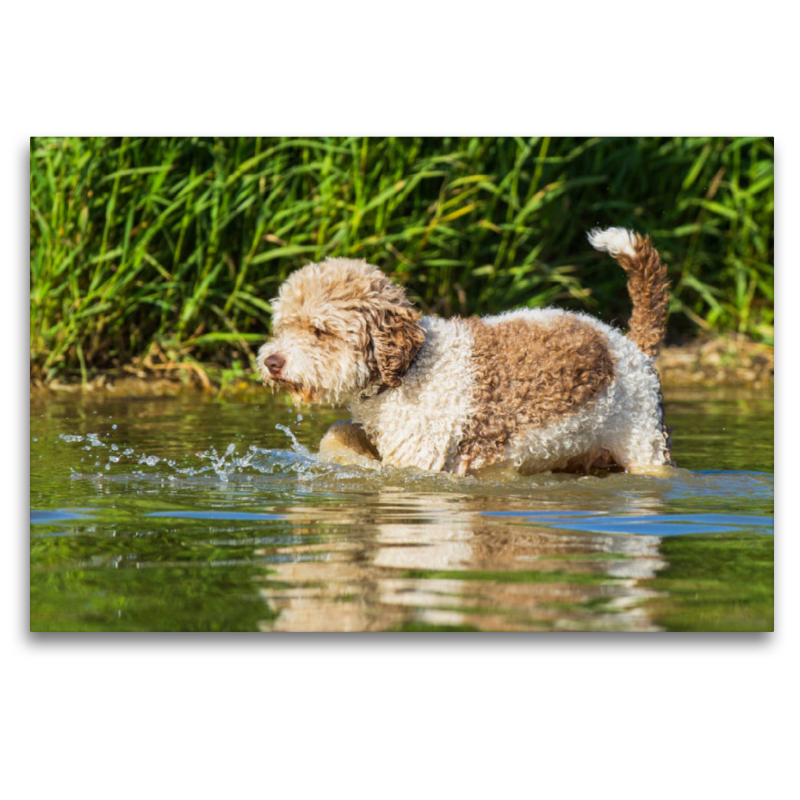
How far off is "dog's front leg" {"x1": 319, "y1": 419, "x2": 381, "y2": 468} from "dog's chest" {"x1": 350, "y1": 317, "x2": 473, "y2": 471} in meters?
0.26

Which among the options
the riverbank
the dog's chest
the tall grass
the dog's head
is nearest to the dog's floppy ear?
the dog's head

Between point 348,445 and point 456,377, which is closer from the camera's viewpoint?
point 456,377

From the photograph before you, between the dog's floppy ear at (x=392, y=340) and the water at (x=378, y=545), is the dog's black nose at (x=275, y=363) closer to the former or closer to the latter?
the dog's floppy ear at (x=392, y=340)

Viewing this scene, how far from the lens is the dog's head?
20.0ft

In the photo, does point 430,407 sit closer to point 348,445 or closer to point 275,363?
point 348,445

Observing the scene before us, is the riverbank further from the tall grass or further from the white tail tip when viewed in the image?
the white tail tip

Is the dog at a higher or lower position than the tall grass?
lower

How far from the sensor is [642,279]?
6.78m

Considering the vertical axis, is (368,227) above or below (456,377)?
above

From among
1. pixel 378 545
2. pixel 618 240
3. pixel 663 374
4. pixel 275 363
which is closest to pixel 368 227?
pixel 663 374

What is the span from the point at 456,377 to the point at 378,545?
3.95ft

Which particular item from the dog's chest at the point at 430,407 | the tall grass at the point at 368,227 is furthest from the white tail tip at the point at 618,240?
the tall grass at the point at 368,227
